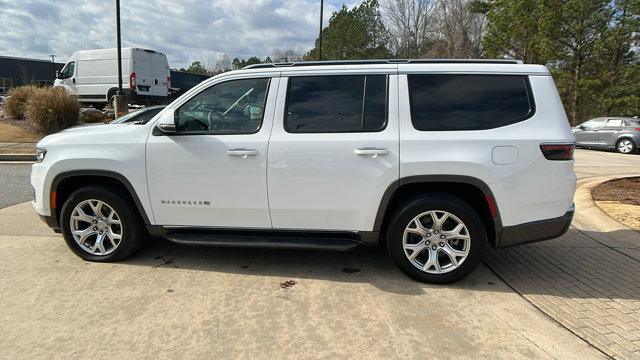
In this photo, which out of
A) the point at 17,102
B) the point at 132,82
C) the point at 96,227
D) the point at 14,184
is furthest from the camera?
the point at 132,82

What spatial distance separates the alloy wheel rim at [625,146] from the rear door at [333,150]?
17.8m

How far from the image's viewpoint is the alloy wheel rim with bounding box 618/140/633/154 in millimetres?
17464

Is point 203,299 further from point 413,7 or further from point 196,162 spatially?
point 413,7

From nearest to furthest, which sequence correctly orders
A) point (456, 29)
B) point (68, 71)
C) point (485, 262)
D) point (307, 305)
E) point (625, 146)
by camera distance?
1. point (307, 305)
2. point (485, 262)
3. point (625, 146)
4. point (68, 71)
5. point (456, 29)

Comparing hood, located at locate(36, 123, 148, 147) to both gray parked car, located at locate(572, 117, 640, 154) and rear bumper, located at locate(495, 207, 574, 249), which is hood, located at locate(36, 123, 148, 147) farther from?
gray parked car, located at locate(572, 117, 640, 154)

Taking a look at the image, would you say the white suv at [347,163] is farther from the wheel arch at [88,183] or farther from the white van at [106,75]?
the white van at [106,75]

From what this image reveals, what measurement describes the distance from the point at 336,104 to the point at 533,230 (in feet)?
6.70

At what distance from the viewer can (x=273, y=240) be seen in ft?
13.4

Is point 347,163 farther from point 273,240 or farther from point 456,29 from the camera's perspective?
point 456,29

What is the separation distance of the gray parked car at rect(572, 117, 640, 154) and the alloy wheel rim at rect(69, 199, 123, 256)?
1944 centimetres

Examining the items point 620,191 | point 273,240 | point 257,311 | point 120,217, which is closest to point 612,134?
point 620,191

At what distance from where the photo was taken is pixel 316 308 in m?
3.53

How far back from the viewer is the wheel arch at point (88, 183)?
4.21 m

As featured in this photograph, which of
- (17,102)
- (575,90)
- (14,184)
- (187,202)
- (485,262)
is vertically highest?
(575,90)
